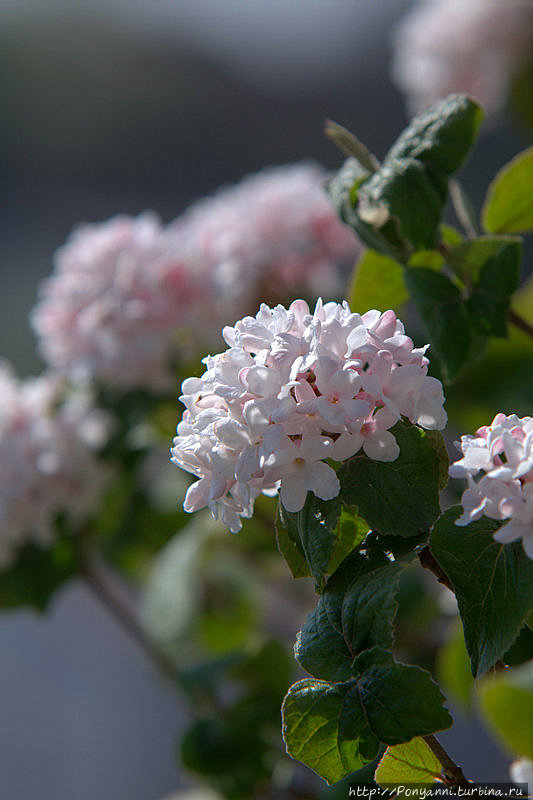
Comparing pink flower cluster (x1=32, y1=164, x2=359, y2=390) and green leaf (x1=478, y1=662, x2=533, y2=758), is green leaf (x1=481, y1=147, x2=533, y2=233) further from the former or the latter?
green leaf (x1=478, y1=662, x2=533, y2=758)

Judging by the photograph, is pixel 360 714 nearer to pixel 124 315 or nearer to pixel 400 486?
pixel 400 486

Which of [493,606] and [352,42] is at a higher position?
[352,42]

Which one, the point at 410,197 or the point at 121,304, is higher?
the point at 121,304

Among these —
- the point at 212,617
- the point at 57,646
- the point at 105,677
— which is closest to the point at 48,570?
the point at 212,617

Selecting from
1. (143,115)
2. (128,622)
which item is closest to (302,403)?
(128,622)

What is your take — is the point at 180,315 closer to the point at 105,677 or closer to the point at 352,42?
the point at 105,677

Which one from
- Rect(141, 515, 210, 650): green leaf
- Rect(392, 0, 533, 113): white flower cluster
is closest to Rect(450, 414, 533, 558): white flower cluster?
Rect(141, 515, 210, 650): green leaf
